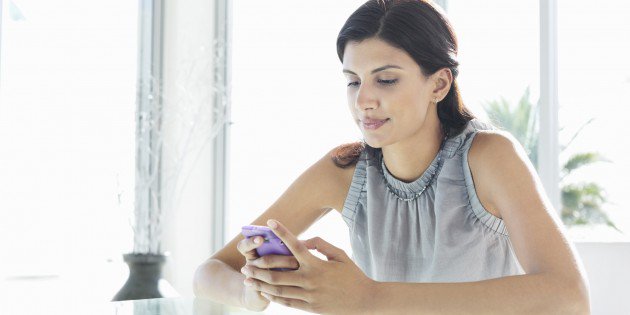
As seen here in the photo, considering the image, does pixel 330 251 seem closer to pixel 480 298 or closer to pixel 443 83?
pixel 480 298

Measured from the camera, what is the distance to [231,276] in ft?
6.08

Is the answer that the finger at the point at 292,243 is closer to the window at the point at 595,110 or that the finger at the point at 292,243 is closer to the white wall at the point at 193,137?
the window at the point at 595,110

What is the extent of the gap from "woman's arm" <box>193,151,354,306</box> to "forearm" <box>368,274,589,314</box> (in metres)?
0.65

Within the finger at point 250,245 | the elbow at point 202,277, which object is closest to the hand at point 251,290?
the finger at point 250,245

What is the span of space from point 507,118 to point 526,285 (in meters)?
2.03

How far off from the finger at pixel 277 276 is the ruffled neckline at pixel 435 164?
58 centimetres

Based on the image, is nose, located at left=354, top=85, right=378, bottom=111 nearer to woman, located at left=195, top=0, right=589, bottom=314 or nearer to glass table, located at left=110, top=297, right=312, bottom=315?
woman, located at left=195, top=0, right=589, bottom=314

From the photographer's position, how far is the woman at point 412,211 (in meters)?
1.37

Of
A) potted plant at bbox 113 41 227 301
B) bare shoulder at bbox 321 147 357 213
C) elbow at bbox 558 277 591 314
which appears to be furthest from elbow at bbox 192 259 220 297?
potted plant at bbox 113 41 227 301

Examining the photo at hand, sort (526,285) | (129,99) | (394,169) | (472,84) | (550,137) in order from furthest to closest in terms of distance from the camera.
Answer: (129,99) → (472,84) → (550,137) → (394,169) → (526,285)

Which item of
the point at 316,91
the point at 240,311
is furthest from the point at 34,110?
the point at 240,311

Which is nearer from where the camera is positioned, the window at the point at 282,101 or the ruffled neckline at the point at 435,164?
the ruffled neckline at the point at 435,164

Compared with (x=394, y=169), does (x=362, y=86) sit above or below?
above

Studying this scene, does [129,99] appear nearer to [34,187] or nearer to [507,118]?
[34,187]
